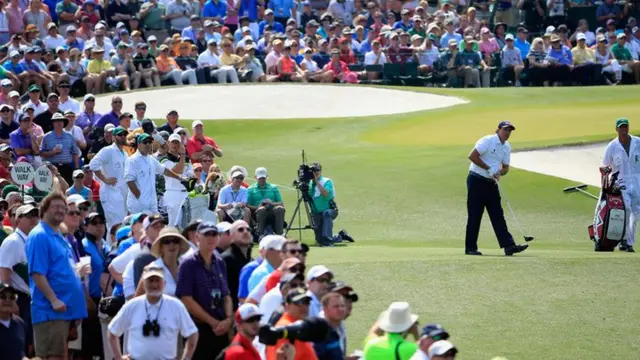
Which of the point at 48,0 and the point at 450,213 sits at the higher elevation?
the point at 48,0

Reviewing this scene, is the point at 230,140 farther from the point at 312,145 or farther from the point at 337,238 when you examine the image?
the point at 337,238

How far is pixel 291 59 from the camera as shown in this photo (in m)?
36.4

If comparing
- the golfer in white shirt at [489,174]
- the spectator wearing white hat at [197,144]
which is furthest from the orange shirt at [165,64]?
the golfer in white shirt at [489,174]

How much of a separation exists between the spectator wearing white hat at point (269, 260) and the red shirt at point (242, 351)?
187cm

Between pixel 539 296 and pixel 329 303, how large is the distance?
6599mm

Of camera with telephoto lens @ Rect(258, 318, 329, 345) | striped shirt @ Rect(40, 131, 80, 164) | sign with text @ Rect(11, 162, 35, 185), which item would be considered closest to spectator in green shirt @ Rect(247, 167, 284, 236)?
striped shirt @ Rect(40, 131, 80, 164)

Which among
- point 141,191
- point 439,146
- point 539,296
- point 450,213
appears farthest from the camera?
point 439,146

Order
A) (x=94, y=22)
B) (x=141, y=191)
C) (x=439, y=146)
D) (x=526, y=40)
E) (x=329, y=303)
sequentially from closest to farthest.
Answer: (x=329, y=303), (x=141, y=191), (x=439, y=146), (x=94, y=22), (x=526, y=40)

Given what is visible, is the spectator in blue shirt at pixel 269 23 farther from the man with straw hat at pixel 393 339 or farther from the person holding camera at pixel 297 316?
the person holding camera at pixel 297 316

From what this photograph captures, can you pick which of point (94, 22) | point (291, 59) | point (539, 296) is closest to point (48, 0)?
point (94, 22)

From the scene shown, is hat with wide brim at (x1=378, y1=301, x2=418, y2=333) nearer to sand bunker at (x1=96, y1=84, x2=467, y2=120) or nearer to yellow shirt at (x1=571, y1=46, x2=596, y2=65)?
sand bunker at (x1=96, y1=84, x2=467, y2=120)

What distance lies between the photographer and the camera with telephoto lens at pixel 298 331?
30.7 feet

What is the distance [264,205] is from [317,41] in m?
16.8

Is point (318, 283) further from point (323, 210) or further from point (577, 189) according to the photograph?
point (577, 189)
